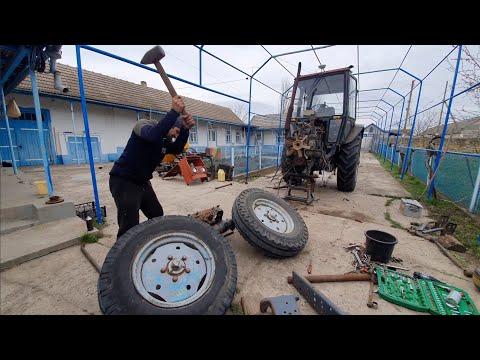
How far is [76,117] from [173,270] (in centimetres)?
1240

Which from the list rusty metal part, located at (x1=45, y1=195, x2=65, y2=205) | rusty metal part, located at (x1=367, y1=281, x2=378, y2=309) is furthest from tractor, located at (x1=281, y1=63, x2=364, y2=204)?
rusty metal part, located at (x1=45, y1=195, x2=65, y2=205)

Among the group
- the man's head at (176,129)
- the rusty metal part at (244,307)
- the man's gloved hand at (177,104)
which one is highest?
the man's gloved hand at (177,104)

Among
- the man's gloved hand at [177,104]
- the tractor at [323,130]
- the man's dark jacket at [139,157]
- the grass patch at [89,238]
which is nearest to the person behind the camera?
the man's gloved hand at [177,104]

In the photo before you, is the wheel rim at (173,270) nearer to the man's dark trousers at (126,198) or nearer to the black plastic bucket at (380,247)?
the man's dark trousers at (126,198)

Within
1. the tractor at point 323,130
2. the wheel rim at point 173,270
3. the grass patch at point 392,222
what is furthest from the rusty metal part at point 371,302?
the tractor at point 323,130

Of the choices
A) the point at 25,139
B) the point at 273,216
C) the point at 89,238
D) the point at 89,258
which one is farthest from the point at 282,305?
the point at 25,139

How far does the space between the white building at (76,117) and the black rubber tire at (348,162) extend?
442 centimetres

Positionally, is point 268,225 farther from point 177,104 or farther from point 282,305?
point 177,104

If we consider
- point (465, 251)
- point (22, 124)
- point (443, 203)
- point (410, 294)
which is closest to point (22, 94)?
point (22, 124)

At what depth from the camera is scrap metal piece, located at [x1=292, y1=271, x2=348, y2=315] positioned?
1.48m

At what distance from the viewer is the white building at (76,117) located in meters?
8.78

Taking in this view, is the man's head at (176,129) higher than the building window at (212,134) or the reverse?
the reverse

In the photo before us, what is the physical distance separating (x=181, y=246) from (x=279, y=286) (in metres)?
1.00

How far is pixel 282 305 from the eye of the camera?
4.81 ft
